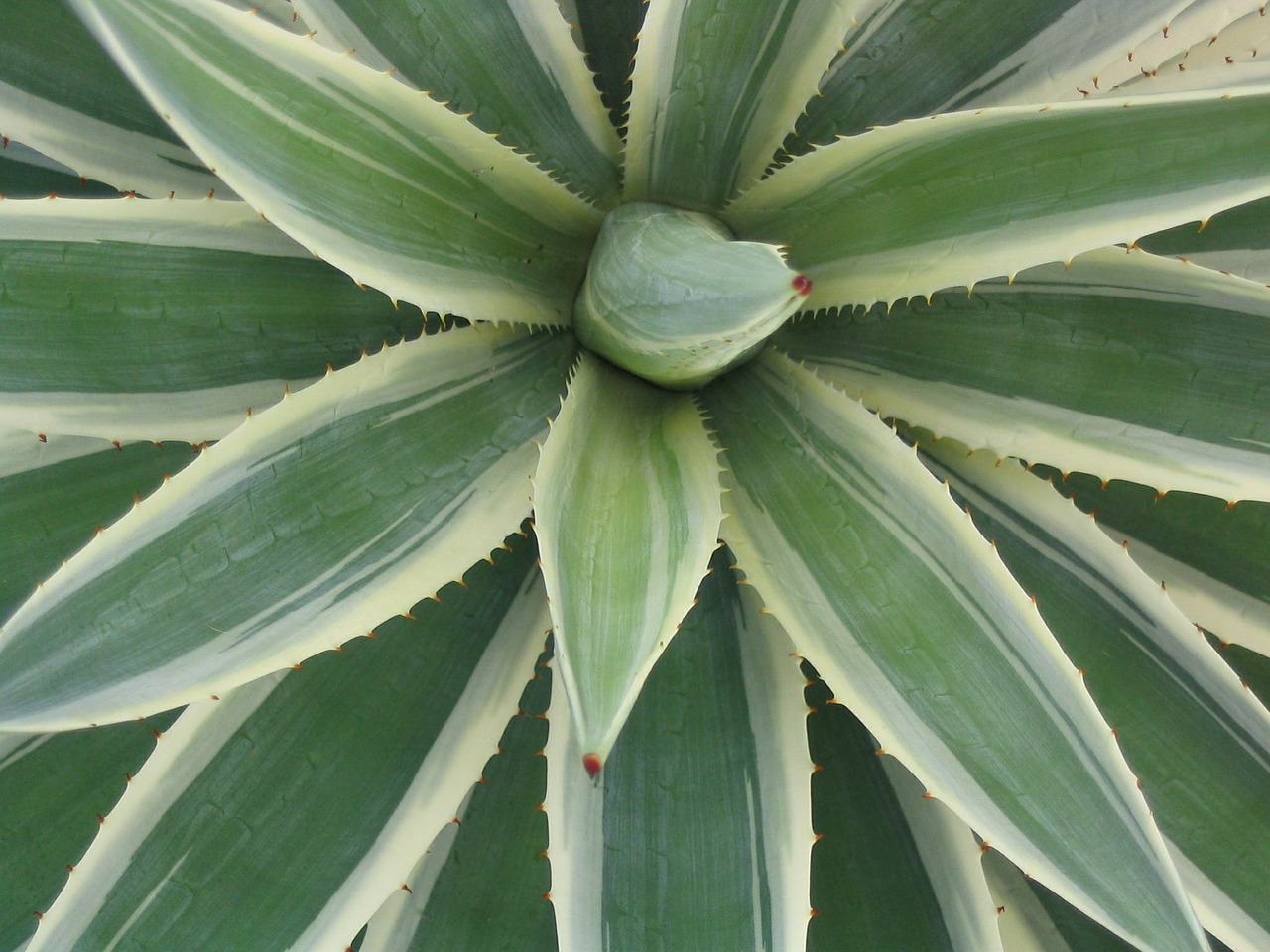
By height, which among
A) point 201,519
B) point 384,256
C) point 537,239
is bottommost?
point 201,519

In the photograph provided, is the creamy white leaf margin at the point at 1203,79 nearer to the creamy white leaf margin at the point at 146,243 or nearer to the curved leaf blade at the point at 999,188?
the curved leaf blade at the point at 999,188

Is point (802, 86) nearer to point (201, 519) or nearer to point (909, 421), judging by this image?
point (909, 421)

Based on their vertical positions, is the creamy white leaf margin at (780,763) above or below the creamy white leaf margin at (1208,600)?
below

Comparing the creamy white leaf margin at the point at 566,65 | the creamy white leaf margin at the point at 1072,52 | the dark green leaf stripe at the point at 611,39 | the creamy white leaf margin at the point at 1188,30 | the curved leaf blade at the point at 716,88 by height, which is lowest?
the curved leaf blade at the point at 716,88

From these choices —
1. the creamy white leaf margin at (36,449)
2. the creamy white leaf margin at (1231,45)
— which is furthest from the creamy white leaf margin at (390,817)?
the creamy white leaf margin at (1231,45)

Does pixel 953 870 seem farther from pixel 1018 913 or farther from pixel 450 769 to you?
pixel 450 769

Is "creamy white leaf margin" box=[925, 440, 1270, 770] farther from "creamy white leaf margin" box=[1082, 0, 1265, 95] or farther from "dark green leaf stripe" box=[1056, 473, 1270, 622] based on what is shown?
"creamy white leaf margin" box=[1082, 0, 1265, 95]

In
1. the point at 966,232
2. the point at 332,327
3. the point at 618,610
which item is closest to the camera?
the point at 618,610

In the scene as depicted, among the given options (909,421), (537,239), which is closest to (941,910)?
(909,421)

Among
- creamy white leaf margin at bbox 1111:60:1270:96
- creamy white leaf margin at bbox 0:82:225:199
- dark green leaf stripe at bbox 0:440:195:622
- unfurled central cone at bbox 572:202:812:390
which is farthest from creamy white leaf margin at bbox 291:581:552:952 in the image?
creamy white leaf margin at bbox 1111:60:1270:96
